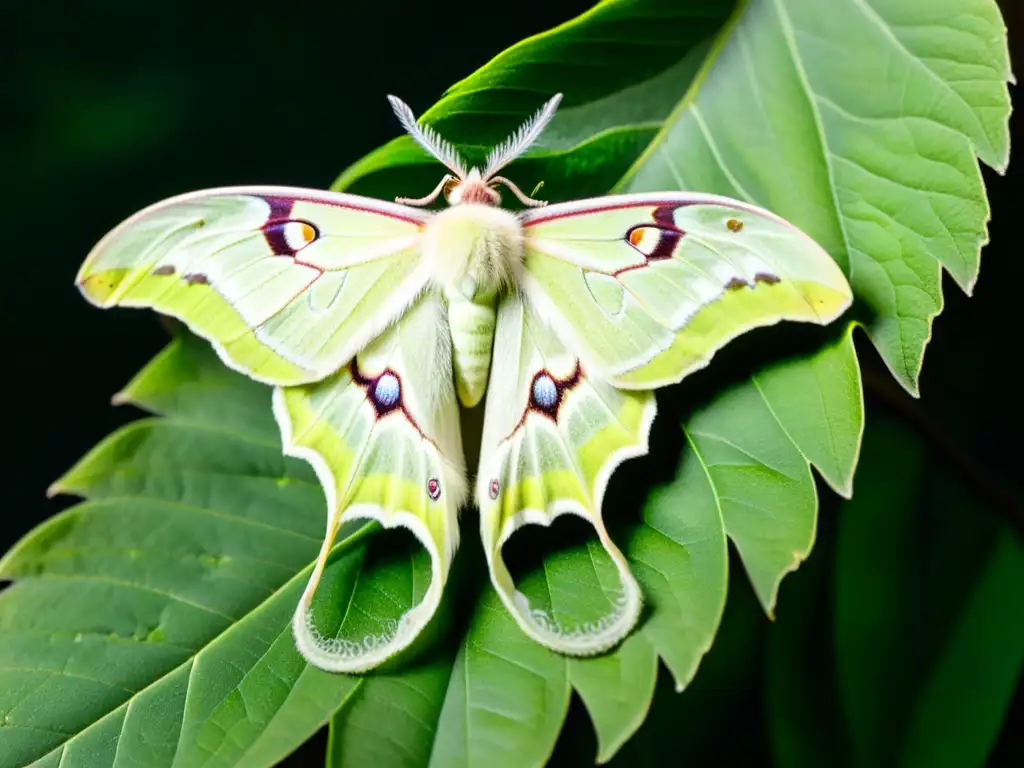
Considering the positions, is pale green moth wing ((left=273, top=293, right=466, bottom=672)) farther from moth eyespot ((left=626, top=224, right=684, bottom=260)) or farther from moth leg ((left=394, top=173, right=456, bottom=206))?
moth eyespot ((left=626, top=224, right=684, bottom=260))

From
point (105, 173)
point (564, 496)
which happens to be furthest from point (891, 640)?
point (105, 173)

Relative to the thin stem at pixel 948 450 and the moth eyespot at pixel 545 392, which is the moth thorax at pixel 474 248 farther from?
the thin stem at pixel 948 450

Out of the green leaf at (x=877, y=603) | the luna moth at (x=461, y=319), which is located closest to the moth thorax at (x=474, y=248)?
the luna moth at (x=461, y=319)

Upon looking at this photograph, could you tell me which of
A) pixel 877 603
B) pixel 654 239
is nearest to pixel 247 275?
pixel 654 239

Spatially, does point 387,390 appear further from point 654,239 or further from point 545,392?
point 654,239

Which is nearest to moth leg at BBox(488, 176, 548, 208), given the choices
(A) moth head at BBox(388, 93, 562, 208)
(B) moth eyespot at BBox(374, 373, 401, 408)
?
(A) moth head at BBox(388, 93, 562, 208)

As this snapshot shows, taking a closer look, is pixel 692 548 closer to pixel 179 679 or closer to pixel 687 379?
pixel 687 379
